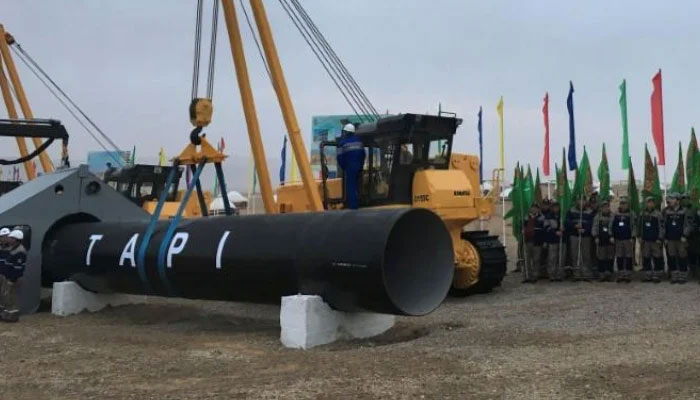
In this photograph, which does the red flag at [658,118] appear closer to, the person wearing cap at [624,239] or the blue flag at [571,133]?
the blue flag at [571,133]

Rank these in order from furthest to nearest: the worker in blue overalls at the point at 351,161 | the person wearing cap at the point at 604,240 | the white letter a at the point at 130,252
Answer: the person wearing cap at the point at 604,240, the worker in blue overalls at the point at 351,161, the white letter a at the point at 130,252

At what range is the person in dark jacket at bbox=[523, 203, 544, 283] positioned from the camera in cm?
1503

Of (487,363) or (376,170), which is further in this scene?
(376,170)

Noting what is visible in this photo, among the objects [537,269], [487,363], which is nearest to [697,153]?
[537,269]

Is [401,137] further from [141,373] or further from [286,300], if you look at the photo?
[141,373]

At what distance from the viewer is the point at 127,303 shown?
458 inches

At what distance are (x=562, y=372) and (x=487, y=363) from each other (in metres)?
0.69

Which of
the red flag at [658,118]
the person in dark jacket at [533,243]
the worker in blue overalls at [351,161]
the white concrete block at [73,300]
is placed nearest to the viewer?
the white concrete block at [73,300]

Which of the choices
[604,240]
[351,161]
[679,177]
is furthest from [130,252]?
[679,177]

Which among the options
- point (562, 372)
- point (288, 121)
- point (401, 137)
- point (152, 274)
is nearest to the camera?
point (562, 372)

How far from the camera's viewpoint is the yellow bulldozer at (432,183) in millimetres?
12281

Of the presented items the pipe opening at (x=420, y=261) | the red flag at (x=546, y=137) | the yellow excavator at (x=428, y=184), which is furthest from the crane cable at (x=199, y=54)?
the red flag at (x=546, y=137)

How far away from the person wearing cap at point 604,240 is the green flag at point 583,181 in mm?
855

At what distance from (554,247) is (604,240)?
1.02m
